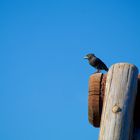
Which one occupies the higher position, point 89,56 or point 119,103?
point 89,56

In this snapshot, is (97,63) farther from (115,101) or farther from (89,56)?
(115,101)

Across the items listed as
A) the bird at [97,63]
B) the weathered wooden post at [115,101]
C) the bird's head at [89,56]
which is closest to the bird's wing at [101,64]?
the bird at [97,63]

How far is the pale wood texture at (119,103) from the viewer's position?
2273 mm

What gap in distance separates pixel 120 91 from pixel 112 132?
283 mm

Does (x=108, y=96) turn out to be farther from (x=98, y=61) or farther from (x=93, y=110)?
(x=98, y=61)

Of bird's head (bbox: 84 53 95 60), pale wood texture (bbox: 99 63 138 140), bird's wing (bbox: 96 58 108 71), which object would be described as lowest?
pale wood texture (bbox: 99 63 138 140)

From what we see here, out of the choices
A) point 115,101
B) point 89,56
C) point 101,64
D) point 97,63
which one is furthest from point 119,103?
point 89,56

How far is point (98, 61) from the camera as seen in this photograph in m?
12.5

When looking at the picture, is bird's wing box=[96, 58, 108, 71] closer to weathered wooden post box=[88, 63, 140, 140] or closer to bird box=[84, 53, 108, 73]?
bird box=[84, 53, 108, 73]

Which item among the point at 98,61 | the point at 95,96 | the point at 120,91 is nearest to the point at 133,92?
the point at 120,91

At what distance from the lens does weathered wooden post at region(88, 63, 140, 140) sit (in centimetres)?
229

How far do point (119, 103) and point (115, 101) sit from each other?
27 millimetres

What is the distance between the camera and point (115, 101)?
2389mm

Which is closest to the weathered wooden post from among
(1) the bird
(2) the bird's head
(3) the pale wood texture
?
(3) the pale wood texture
